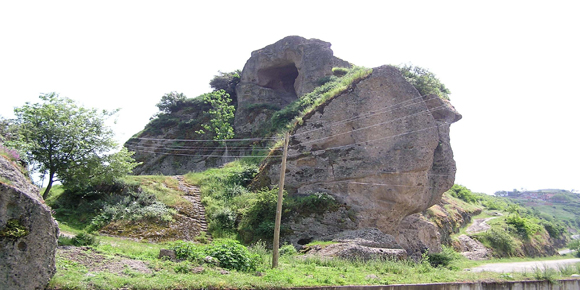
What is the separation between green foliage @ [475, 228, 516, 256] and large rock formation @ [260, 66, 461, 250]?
44.6 feet

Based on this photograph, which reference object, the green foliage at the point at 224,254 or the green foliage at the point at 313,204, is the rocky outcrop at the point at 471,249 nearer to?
the green foliage at the point at 313,204

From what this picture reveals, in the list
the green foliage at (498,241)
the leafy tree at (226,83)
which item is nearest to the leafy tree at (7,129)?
the leafy tree at (226,83)

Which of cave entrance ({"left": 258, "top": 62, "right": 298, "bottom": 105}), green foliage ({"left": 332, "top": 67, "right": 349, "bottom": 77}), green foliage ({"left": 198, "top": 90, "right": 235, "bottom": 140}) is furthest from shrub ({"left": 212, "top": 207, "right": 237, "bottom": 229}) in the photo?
cave entrance ({"left": 258, "top": 62, "right": 298, "bottom": 105})

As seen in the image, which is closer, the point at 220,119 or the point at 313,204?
the point at 313,204

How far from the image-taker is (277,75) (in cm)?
4544

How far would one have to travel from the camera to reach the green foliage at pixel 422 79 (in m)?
24.9

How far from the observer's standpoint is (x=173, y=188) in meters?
25.8

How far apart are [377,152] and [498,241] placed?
726 inches

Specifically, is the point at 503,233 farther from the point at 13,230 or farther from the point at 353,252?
the point at 13,230

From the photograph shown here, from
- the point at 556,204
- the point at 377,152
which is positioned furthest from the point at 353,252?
the point at 556,204

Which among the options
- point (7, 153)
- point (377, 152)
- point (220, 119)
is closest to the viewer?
point (7, 153)

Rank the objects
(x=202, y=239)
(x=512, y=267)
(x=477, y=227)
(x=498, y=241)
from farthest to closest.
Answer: (x=477, y=227), (x=498, y=241), (x=512, y=267), (x=202, y=239)

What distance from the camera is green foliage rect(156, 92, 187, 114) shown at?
4472 cm

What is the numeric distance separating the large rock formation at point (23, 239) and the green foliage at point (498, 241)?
3357 cm
